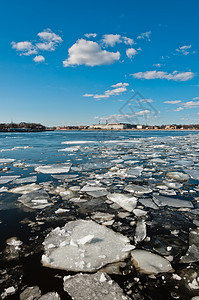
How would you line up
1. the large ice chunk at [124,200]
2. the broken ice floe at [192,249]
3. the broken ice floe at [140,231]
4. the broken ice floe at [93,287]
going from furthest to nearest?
1. the large ice chunk at [124,200]
2. the broken ice floe at [140,231]
3. the broken ice floe at [192,249]
4. the broken ice floe at [93,287]

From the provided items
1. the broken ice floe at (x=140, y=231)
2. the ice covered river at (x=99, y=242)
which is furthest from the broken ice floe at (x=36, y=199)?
the broken ice floe at (x=140, y=231)

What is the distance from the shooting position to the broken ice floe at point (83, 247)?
1.28 metres

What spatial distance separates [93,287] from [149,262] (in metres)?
0.49

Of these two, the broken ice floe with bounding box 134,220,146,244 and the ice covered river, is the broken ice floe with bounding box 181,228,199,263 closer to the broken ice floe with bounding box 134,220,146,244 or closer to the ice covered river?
the ice covered river

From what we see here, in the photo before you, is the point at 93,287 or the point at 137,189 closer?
the point at 93,287

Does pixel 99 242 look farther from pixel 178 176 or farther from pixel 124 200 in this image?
pixel 178 176

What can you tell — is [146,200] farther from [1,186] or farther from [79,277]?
[1,186]

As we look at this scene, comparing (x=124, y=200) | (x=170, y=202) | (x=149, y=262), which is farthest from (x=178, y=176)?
(x=149, y=262)

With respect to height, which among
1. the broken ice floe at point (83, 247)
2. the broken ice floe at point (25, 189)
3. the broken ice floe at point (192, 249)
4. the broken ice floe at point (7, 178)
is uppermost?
the broken ice floe at point (7, 178)

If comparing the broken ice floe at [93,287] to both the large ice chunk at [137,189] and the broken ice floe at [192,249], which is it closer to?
the broken ice floe at [192,249]

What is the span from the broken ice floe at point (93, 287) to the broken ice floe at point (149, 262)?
0.26 m

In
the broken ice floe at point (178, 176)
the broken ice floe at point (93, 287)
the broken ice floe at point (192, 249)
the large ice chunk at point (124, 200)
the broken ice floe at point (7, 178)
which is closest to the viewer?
the broken ice floe at point (93, 287)

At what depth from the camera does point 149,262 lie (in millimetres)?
1300

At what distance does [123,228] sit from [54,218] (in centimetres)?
80
